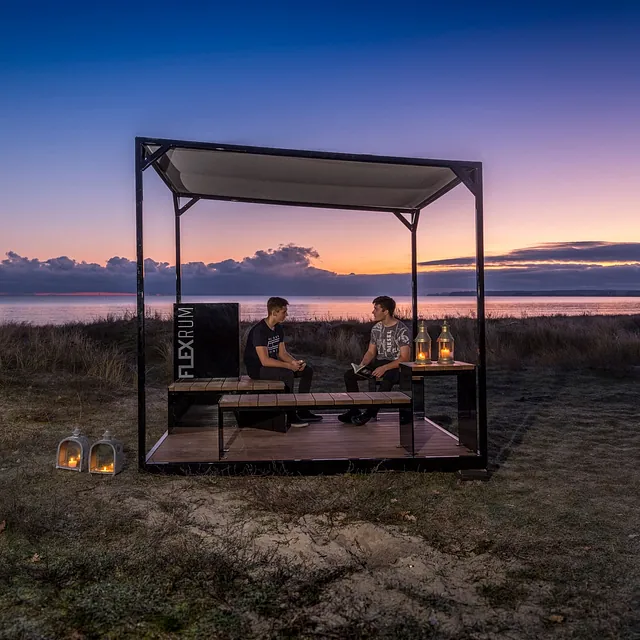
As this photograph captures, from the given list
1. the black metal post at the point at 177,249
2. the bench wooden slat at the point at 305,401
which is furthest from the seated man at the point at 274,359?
the black metal post at the point at 177,249

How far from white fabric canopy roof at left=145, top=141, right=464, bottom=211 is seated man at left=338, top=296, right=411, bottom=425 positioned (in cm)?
105

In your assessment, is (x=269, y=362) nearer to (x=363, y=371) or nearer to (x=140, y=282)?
(x=363, y=371)

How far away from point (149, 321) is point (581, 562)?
56.3 ft

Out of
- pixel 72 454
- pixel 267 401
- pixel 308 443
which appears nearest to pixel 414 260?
pixel 308 443

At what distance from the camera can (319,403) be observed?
4074 millimetres

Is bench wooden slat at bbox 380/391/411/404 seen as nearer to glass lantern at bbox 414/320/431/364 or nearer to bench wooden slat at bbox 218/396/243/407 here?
glass lantern at bbox 414/320/431/364

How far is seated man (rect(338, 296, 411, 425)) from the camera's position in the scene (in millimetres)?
5312

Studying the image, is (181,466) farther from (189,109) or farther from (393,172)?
(189,109)

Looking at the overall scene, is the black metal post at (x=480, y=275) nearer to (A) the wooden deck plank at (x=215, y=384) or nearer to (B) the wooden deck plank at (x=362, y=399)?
(B) the wooden deck plank at (x=362, y=399)

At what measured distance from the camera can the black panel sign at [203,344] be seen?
5266 mm

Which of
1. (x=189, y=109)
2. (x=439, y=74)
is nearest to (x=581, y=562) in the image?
(x=189, y=109)

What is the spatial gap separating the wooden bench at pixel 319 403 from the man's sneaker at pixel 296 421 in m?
0.93

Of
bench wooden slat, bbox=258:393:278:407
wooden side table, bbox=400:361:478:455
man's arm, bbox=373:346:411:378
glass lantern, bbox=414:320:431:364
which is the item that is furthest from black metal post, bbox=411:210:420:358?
bench wooden slat, bbox=258:393:278:407

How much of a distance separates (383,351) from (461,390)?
1.32m
